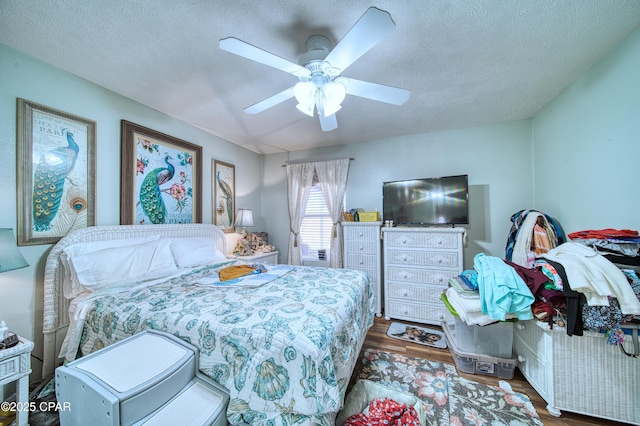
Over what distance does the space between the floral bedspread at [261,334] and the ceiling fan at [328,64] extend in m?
1.37

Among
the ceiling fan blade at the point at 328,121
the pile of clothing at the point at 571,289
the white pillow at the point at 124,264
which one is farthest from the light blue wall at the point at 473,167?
the white pillow at the point at 124,264

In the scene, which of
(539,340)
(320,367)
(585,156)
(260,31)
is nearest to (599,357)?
(539,340)

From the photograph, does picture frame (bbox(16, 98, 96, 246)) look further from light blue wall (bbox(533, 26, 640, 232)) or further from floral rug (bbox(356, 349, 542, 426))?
light blue wall (bbox(533, 26, 640, 232))

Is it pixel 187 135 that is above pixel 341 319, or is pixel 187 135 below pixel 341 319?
above

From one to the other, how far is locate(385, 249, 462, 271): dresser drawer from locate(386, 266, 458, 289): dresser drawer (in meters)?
0.06

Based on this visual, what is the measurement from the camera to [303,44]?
1560mm

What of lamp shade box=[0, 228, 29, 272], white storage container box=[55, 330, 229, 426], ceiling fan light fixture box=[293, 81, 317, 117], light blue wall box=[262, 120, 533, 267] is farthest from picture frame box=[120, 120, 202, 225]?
light blue wall box=[262, 120, 533, 267]

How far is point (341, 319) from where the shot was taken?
53.7 inches

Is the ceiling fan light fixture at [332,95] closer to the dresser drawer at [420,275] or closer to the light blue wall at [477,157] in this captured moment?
the light blue wall at [477,157]

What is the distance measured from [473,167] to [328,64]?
2.62 metres

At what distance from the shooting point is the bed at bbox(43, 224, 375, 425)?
1045 mm

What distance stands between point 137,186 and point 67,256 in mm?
894

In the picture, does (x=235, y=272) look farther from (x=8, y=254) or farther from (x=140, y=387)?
(x=8, y=254)

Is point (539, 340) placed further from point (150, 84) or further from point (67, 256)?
point (150, 84)
